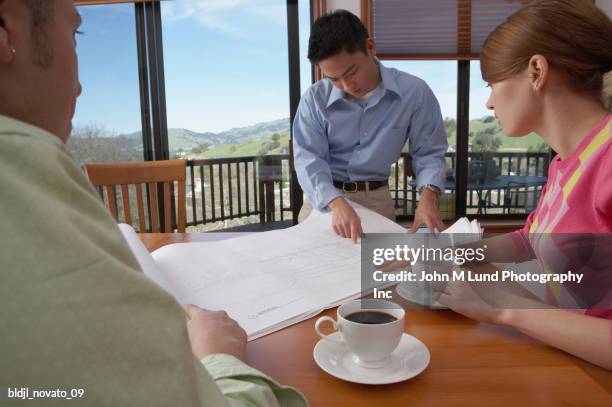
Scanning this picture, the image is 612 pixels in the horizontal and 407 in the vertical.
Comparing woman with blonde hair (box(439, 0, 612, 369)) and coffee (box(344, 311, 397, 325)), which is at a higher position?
woman with blonde hair (box(439, 0, 612, 369))

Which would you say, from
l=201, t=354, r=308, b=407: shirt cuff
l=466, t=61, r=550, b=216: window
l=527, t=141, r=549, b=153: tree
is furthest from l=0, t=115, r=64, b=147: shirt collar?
l=527, t=141, r=549, b=153: tree

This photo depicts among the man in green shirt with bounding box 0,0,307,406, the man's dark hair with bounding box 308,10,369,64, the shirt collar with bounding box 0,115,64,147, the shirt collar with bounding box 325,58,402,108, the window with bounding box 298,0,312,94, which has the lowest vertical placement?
the man in green shirt with bounding box 0,0,307,406

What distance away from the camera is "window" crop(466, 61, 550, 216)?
3584mm

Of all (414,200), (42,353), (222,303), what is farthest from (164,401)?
(414,200)

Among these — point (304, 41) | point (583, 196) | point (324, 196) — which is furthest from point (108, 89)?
point (583, 196)

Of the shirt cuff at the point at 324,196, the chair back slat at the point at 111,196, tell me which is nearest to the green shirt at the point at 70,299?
the shirt cuff at the point at 324,196

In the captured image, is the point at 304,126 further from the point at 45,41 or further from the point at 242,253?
the point at 45,41

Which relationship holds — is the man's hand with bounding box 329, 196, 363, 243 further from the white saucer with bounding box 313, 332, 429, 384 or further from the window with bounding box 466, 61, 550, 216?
the window with bounding box 466, 61, 550, 216

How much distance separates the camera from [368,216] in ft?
4.84

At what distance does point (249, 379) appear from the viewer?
0.49 m

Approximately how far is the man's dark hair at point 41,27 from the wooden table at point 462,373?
487mm

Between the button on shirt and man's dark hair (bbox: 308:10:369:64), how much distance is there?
10.7 inches

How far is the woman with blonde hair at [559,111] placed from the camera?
803mm

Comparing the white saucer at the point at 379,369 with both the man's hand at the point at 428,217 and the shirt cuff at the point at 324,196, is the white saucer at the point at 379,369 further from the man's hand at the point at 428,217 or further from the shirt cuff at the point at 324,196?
the shirt cuff at the point at 324,196
